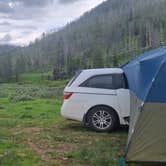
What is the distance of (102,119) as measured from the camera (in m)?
10.8

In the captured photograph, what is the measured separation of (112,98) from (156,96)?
385 centimetres

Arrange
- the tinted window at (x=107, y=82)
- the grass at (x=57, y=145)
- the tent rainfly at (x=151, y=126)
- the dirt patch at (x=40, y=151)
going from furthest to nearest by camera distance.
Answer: the tinted window at (x=107, y=82) < the dirt patch at (x=40, y=151) < the grass at (x=57, y=145) < the tent rainfly at (x=151, y=126)

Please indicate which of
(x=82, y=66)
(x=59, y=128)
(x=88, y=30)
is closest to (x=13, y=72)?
(x=82, y=66)

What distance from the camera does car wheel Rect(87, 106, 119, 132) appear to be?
10719mm

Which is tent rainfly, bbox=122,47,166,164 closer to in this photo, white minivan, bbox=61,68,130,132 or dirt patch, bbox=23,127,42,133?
white minivan, bbox=61,68,130,132

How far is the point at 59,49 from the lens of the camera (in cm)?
15225

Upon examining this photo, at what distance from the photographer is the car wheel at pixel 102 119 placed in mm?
10719

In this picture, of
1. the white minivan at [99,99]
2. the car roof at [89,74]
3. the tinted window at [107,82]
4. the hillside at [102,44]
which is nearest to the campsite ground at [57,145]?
the white minivan at [99,99]

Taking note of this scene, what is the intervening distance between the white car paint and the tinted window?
107 mm

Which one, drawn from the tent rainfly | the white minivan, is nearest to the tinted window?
the white minivan

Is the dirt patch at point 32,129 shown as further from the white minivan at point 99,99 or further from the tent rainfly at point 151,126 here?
the tent rainfly at point 151,126

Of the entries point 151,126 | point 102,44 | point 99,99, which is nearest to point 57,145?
point 99,99

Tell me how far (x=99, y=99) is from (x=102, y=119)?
584 millimetres

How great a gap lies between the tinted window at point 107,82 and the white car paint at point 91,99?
0.11 metres
